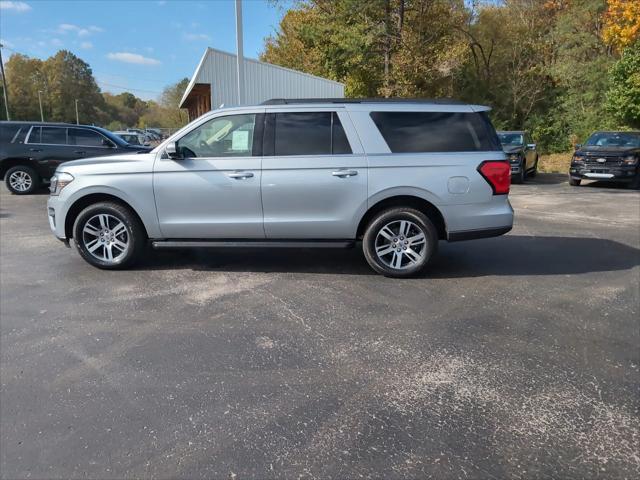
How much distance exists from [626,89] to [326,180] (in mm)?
23972

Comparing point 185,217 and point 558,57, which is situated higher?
point 558,57

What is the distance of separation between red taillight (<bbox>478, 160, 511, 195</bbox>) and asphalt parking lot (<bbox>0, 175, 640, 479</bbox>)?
1.05 metres

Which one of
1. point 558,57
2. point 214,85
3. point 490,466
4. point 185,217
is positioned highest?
point 558,57

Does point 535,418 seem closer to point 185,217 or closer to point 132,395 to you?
point 132,395

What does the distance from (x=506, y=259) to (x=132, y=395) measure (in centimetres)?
499

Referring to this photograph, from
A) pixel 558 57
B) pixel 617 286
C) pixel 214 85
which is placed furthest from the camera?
pixel 558 57

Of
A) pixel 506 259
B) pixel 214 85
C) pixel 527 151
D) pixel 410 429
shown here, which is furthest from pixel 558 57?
pixel 410 429

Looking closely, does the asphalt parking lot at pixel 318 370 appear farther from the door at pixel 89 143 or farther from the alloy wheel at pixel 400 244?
the door at pixel 89 143

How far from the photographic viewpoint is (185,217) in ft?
18.4

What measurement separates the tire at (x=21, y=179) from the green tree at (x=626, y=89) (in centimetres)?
2489

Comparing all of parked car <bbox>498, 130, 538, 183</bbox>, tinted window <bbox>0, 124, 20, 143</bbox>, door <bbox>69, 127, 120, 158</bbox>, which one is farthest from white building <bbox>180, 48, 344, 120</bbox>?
parked car <bbox>498, 130, 538, 183</bbox>

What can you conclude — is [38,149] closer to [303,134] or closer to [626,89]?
[303,134]

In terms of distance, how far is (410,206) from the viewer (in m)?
5.57

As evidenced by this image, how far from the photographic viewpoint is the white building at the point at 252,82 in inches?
752
